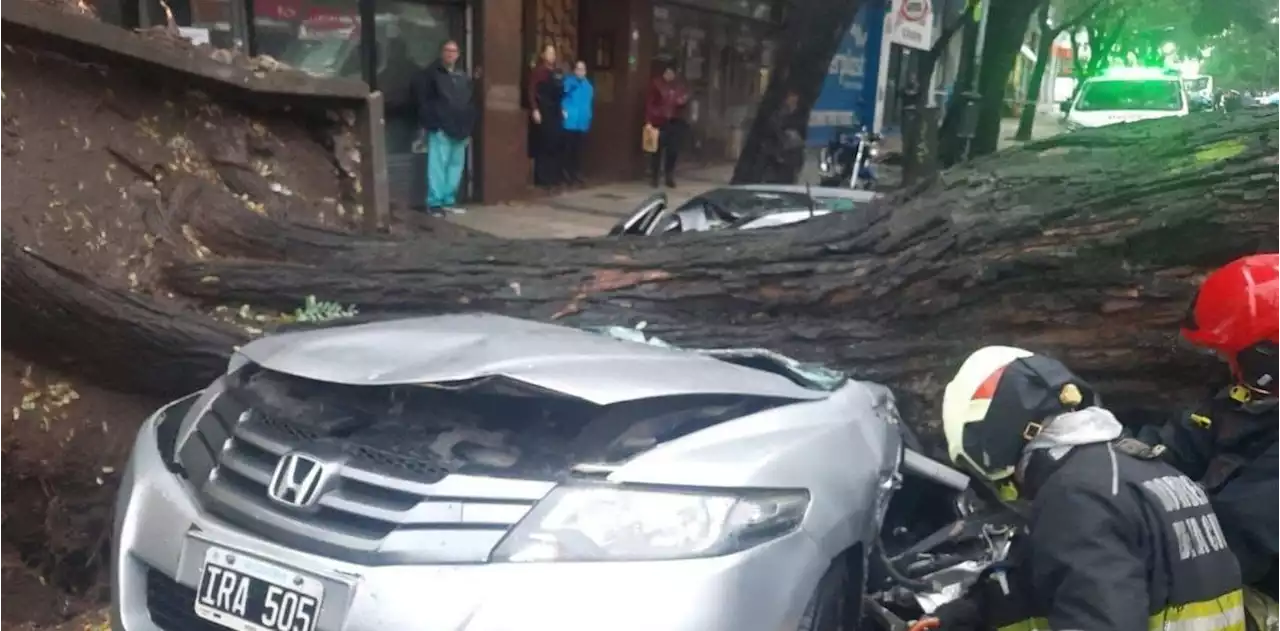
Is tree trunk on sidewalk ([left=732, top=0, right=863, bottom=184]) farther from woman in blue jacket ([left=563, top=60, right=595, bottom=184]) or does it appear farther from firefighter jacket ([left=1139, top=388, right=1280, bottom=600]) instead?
firefighter jacket ([left=1139, top=388, right=1280, bottom=600])

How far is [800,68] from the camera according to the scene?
1283 cm

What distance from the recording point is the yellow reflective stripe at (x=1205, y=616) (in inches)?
104

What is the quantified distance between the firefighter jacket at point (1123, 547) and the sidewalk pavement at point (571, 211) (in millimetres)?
7237

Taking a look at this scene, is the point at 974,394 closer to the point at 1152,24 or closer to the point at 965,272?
the point at 965,272

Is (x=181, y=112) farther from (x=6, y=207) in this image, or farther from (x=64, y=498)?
(x=64, y=498)

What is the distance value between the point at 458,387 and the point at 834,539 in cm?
86

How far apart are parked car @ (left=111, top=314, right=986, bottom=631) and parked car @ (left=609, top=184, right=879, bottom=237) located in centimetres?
408

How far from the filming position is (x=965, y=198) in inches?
181

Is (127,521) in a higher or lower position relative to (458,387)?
lower

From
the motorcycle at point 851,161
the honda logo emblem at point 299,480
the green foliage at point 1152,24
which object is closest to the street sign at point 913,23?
the motorcycle at point 851,161

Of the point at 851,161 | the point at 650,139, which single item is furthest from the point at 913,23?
the point at 650,139

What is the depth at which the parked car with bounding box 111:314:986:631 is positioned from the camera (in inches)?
83.8

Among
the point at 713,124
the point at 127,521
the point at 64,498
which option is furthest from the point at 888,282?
the point at 713,124

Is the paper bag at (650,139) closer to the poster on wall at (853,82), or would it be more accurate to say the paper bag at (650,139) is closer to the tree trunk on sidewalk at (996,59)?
the tree trunk on sidewalk at (996,59)
